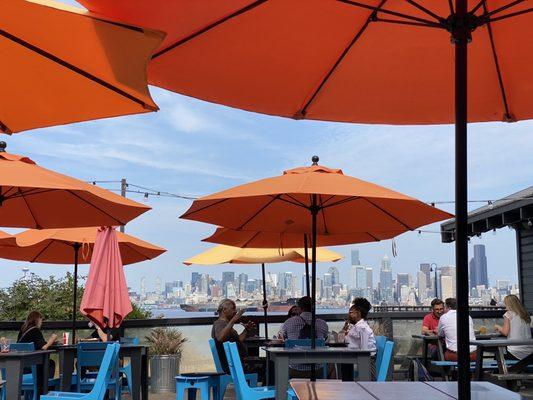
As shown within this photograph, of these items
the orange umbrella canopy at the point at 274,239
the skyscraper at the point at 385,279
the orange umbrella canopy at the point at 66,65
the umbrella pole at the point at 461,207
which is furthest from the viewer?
the skyscraper at the point at 385,279

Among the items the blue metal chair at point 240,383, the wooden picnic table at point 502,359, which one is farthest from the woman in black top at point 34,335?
the wooden picnic table at point 502,359

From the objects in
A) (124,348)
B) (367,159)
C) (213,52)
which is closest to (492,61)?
(213,52)

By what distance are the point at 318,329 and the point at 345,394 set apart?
16.4 ft

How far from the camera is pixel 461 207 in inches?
118

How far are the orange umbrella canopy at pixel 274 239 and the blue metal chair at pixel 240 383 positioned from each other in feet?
11.7

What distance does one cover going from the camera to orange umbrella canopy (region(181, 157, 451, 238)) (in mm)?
6145

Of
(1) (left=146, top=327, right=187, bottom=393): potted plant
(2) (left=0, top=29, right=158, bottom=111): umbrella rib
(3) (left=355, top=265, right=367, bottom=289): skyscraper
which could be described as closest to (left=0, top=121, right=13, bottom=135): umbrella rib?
(2) (left=0, top=29, right=158, bottom=111): umbrella rib

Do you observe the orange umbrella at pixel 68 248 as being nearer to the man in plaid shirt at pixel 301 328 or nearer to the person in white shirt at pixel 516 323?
the man in plaid shirt at pixel 301 328

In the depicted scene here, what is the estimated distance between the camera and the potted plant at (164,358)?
10.6m

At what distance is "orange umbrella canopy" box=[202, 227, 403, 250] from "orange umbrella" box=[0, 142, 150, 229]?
2.22m

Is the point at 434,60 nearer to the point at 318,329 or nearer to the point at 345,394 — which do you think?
the point at 345,394

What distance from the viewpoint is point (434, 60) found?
163 inches

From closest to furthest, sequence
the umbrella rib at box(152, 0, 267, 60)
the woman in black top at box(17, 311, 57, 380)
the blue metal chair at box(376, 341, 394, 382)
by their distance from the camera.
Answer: the umbrella rib at box(152, 0, 267, 60), the blue metal chair at box(376, 341, 394, 382), the woman in black top at box(17, 311, 57, 380)

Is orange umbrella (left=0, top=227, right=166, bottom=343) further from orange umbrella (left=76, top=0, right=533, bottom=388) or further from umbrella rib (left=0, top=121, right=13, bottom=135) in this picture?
orange umbrella (left=76, top=0, right=533, bottom=388)
